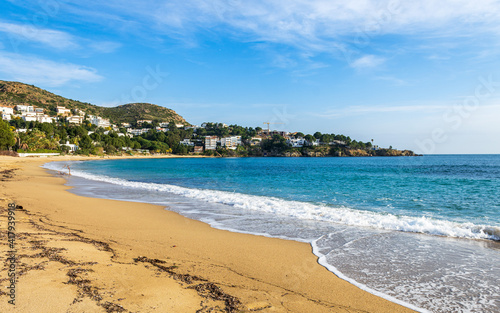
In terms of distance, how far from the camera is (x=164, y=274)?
15.6 feet

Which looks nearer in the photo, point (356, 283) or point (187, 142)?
point (356, 283)

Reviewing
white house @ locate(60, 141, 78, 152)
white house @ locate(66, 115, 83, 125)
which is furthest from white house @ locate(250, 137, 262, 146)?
white house @ locate(60, 141, 78, 152)

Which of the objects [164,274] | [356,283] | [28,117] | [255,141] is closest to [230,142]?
[255,141]

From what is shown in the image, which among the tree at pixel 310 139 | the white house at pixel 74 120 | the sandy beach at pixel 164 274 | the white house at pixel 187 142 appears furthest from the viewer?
the tree at pixel 310 139

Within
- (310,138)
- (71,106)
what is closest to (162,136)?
(71,106)

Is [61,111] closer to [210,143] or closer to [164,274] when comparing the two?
[210,143]

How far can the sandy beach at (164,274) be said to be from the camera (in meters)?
3.71

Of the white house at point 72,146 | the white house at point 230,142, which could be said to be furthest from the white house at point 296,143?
the white house at point 72,146

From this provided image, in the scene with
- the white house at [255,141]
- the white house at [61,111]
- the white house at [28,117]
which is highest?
the white house at [61,111]

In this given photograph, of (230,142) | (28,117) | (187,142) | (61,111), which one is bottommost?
(187,142)

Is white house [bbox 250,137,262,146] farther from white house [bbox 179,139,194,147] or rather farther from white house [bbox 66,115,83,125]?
white house [bbox 66,115,83,125]

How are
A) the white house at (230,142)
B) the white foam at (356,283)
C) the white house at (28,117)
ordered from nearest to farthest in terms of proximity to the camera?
the white foam at (356,283) → the white house at (28,117) → the white house at (230,142)

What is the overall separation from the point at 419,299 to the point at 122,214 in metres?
9.66

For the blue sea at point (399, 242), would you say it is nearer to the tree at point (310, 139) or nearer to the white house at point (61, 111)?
the tree at point (310, 139)
